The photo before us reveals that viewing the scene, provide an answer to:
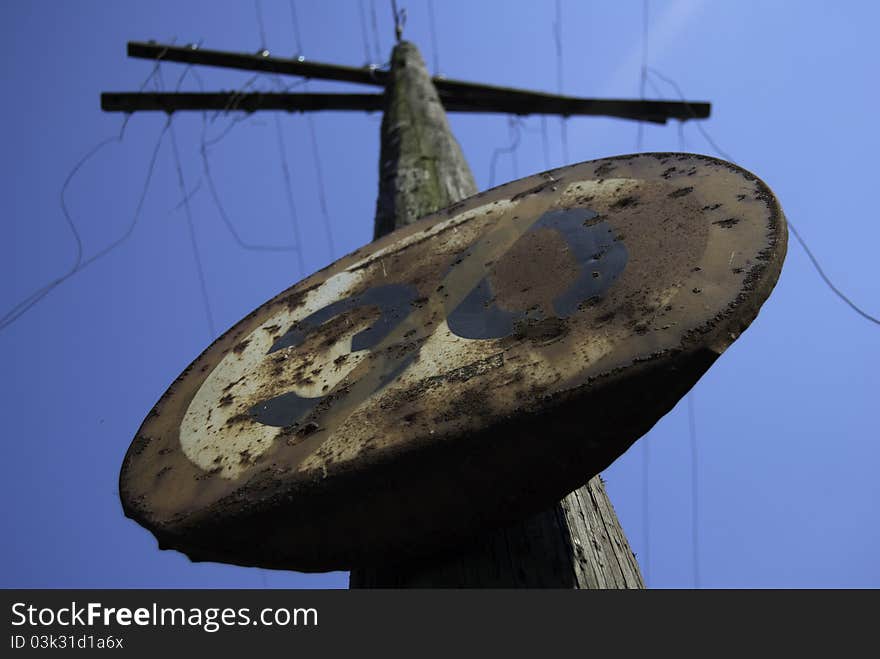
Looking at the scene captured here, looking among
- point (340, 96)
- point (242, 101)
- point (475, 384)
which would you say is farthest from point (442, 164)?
point (242, 101)

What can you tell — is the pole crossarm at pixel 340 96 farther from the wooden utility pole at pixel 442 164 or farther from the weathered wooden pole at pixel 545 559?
the weathered wooden pole at pixel 545 559

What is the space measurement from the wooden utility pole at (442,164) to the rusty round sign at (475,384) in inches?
3.1

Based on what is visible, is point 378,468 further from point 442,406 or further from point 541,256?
point 541,256

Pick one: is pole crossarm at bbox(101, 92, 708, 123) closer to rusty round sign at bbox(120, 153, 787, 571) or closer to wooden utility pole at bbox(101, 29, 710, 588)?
wooden utility pole at bbox(101, 29, 710, 588)

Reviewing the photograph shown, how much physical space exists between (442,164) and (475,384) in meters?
1.57

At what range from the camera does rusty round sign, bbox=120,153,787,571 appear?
1.02m

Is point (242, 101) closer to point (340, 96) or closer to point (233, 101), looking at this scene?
point (233, 101)

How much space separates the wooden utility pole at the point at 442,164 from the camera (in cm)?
119

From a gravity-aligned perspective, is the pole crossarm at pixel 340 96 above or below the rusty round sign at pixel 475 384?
above

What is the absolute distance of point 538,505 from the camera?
1.14m

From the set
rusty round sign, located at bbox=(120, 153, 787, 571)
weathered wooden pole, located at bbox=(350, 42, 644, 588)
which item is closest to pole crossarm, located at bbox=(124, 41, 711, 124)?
rusty round sign, located at bbox=(120, 153, 787, 571)

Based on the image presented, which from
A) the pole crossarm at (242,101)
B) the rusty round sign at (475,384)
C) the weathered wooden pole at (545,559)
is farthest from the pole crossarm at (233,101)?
the weathered wooden pole at (545,559)

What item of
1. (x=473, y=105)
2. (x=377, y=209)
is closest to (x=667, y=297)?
(x=377, y=209)

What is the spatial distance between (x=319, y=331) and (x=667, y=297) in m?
0.70
